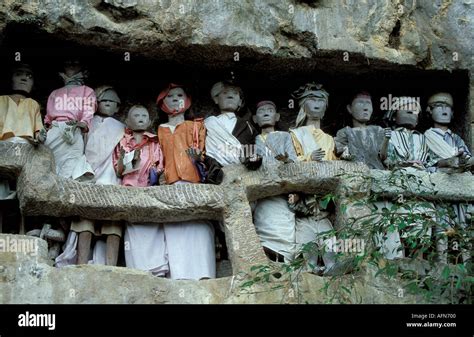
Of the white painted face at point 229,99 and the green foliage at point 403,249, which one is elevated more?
the white painted face at point 229,99

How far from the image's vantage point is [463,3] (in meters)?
12.8

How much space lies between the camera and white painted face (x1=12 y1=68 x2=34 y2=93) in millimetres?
12000

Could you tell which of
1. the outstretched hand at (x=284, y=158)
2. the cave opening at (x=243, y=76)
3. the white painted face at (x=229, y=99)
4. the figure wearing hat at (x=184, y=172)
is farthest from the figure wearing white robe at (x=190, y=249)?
the cave opening at (x=243, y=76)

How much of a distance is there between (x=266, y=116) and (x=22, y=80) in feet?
7.29

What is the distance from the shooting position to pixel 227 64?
12.3 meters

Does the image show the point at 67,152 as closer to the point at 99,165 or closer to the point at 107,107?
the point at 99,165

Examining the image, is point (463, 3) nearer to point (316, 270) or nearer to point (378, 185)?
point (378, 185)

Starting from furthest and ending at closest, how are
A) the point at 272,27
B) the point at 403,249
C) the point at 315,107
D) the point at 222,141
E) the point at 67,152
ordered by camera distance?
1. the point at 315,107
2. the point at 272,27
3. the point at 222,141
4. the point at 67,152
5. the point at 403,249

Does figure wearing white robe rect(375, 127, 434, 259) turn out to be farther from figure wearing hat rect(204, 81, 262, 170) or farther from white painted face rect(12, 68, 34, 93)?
white painted face rect(12, 68, 34, 93)

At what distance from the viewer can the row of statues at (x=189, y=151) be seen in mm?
11430

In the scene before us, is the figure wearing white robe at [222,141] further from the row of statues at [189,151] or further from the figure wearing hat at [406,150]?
the figure wearing hat at [406,150]

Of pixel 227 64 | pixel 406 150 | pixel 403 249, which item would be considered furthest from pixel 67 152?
pixel 406 150

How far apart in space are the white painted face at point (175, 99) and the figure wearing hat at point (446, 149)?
233 centimetres

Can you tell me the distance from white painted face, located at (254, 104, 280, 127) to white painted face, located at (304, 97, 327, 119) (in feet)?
1.01
